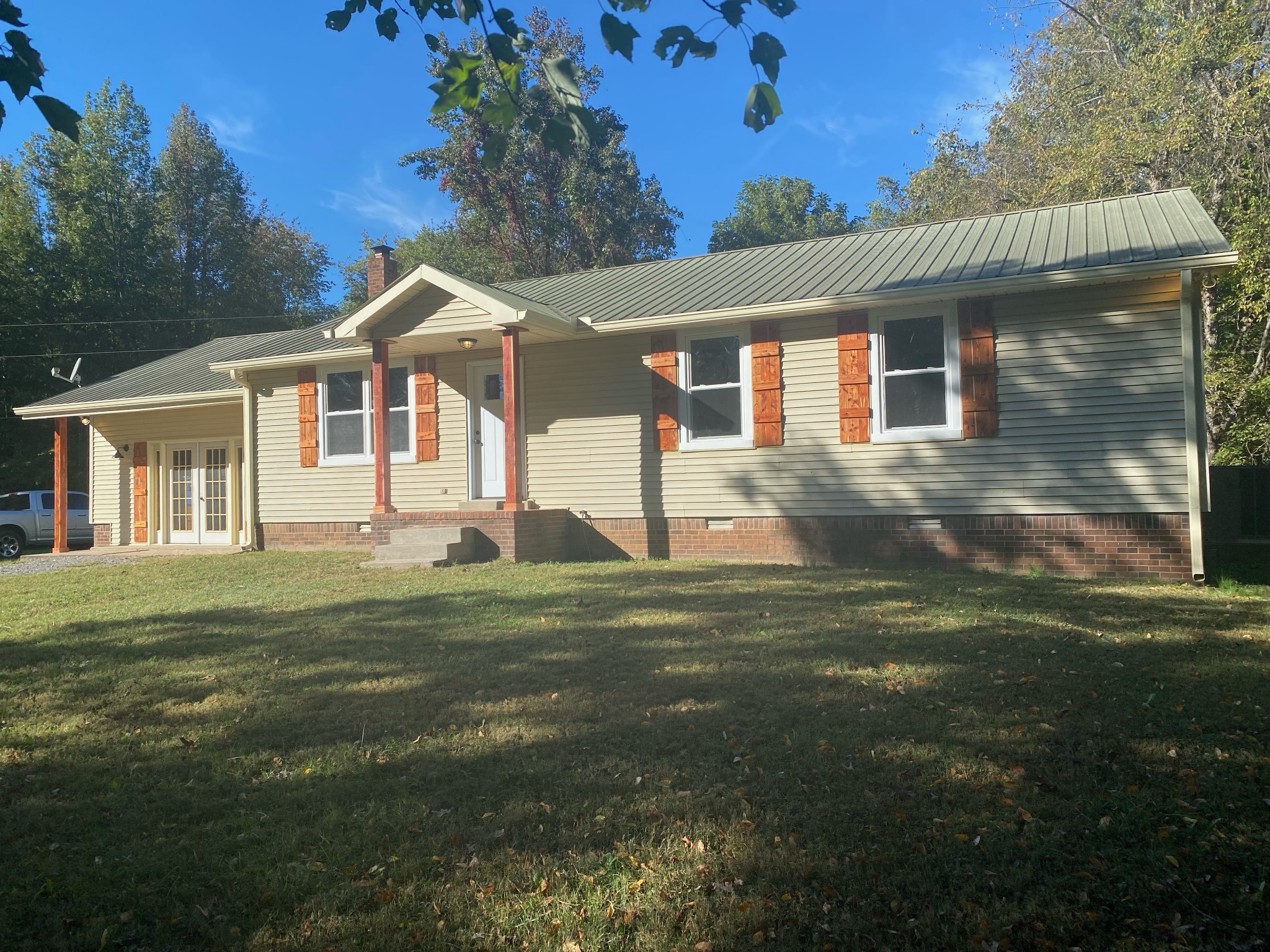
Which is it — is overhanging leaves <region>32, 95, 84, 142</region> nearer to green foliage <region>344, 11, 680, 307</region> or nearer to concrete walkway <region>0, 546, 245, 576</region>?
concrete walkway <region>0, 546, 245, 576</region>

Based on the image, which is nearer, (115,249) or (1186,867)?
(1186,867)

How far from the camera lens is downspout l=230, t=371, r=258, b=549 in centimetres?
1518

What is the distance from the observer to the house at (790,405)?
32.8 feet

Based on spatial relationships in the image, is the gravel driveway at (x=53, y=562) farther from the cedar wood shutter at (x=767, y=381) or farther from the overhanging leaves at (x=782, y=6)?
the overhanging leaves at (x=782, y=6)

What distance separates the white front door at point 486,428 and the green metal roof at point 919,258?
1.53m

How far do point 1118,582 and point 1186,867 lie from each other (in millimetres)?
7210

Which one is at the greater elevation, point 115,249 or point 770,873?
point 115,249

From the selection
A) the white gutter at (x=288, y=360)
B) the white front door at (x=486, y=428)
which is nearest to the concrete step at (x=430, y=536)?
the white front door at (x=486, y=428)

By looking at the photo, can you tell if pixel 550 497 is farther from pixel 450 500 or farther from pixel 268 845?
pixel 268 845

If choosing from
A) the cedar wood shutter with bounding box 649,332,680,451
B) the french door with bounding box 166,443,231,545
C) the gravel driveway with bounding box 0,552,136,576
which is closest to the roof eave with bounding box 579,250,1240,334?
the cedar wood shutter with bounding box 649,332,680,451

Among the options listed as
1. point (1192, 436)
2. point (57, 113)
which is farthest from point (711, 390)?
point (57, 113)

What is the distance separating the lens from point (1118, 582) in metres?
9.59

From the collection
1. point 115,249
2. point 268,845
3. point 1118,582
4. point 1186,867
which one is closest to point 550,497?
point 1118,582

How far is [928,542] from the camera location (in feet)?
35.8
